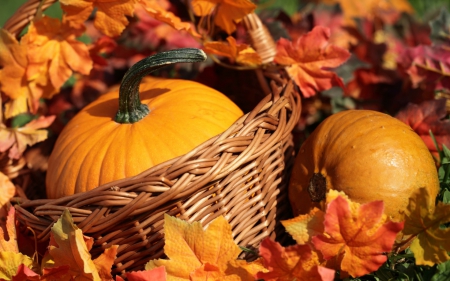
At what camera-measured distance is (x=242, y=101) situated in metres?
1.74

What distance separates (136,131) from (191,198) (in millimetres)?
229

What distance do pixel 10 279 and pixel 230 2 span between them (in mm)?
781

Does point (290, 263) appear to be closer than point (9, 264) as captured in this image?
Yes

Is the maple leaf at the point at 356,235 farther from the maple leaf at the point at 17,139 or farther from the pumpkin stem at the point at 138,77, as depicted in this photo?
the maple leaf at the point at 17,139

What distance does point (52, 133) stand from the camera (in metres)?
1.78

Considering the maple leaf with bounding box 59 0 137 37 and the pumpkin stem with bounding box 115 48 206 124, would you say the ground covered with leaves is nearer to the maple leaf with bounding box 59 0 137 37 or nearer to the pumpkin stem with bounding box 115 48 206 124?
the maple leaf with bounding box 59 0 137 37

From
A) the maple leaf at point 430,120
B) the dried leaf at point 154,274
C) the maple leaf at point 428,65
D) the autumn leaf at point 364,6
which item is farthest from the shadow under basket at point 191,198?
the autumn leaf at point 364,6

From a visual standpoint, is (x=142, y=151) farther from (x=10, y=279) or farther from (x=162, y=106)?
(x=10, y=279)

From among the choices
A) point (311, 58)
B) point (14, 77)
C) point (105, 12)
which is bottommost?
point (311, 58)

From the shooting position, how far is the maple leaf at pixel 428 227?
958 millimetres

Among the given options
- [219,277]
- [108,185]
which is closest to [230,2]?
[108,185]

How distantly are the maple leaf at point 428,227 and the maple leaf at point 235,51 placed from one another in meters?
0.57

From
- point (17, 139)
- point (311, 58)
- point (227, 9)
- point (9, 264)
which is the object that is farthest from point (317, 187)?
point (17, 139)

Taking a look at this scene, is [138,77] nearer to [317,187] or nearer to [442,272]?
[317,187]
